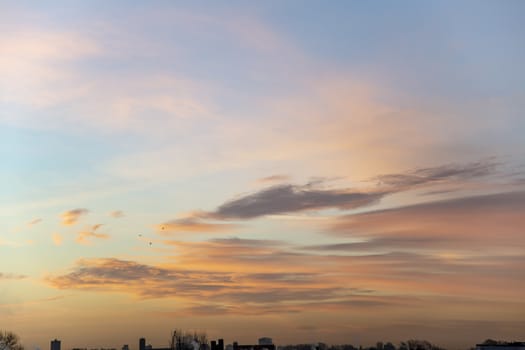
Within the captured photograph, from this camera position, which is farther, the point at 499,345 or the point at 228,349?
the point at 228,349

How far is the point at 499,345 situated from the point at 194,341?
238 ft

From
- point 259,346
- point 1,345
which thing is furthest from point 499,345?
point 1,345

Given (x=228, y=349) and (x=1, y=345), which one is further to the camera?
(x=228, y=349)

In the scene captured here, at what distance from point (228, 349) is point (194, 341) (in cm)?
1064

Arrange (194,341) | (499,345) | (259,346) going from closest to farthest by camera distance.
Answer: (499,345)
(259,346)
(194,341)

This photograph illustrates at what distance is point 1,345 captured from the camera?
15488cm

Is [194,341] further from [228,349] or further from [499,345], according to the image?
[499,345]

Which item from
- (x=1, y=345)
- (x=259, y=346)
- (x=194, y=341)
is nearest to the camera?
(x=1, y=345)

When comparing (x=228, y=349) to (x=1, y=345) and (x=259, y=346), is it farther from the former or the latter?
(x=1, y=345)

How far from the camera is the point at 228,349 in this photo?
188 metres

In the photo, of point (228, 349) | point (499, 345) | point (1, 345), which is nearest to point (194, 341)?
point (228, 349)

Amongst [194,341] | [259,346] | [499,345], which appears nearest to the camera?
[499,345]

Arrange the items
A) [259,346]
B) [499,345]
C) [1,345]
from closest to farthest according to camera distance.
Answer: [1,345] → [499,345] → [259,346]

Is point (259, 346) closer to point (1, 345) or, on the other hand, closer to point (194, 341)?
point (194, 341)
